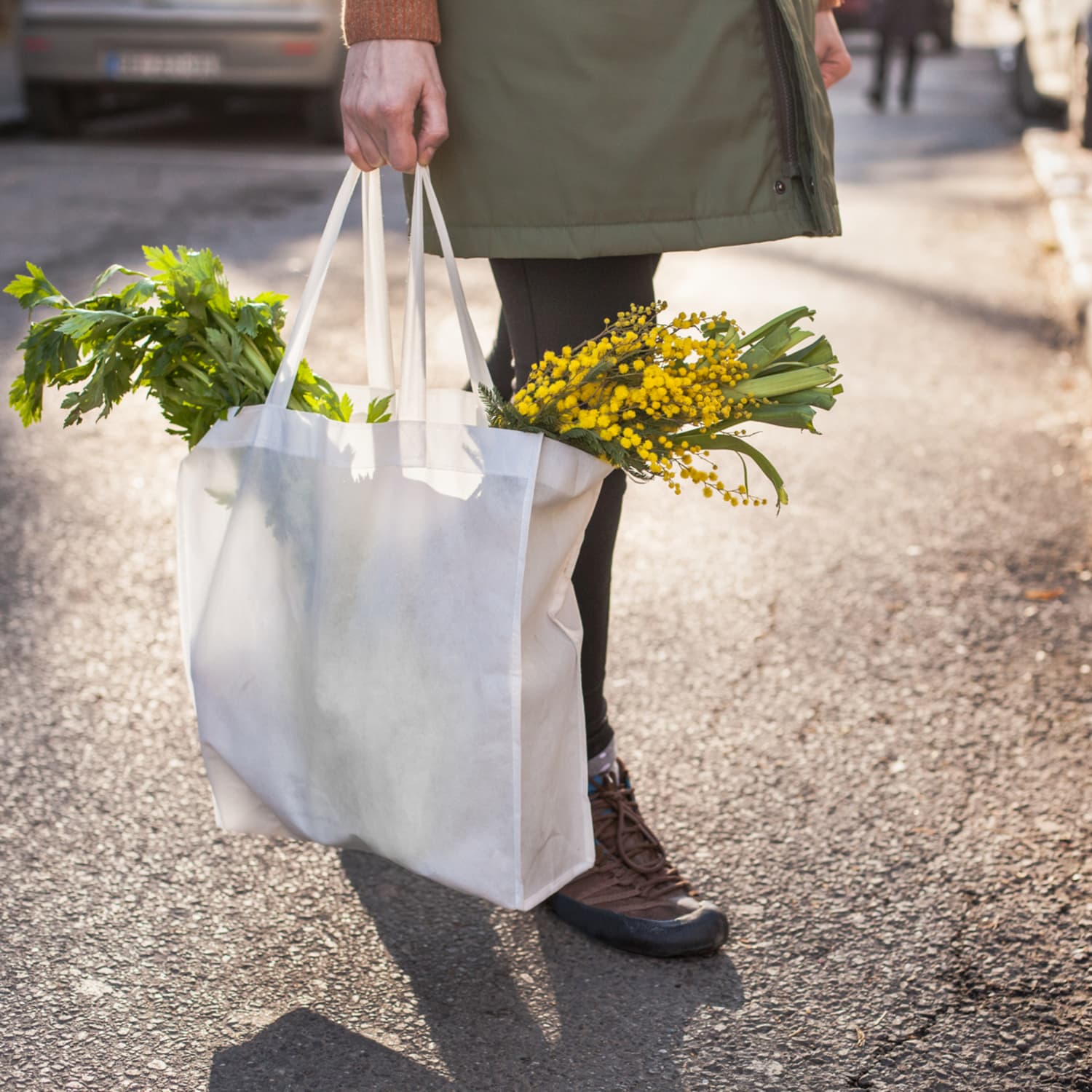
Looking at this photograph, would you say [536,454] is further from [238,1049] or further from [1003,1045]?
[1003,1045]

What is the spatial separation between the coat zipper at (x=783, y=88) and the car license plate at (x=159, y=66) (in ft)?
25.6

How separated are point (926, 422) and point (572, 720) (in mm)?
2754

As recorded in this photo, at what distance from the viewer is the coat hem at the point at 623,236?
167cm

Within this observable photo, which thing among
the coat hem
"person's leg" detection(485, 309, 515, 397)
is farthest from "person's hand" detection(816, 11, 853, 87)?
"person's leg" detection(485, 309, 515, 397)

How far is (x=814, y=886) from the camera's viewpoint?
6.56 feet

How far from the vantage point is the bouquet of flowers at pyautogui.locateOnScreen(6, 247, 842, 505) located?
1.55 meters

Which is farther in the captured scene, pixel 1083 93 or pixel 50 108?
pixel 50 108

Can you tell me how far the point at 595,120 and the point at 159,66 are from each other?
799cm

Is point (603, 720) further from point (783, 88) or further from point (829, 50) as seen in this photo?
point (829, 50)

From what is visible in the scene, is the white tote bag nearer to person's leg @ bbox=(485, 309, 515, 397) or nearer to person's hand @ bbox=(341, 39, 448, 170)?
person's hand @ bbox=(341, 39, 448, 170)

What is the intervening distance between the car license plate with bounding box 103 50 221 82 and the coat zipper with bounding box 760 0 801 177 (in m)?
7.79

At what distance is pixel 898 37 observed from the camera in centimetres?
1334

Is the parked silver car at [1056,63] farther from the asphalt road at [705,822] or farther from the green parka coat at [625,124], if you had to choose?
the green parka coat at [625,124]

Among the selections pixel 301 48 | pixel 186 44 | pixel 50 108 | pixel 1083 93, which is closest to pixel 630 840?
pixel 301 48
